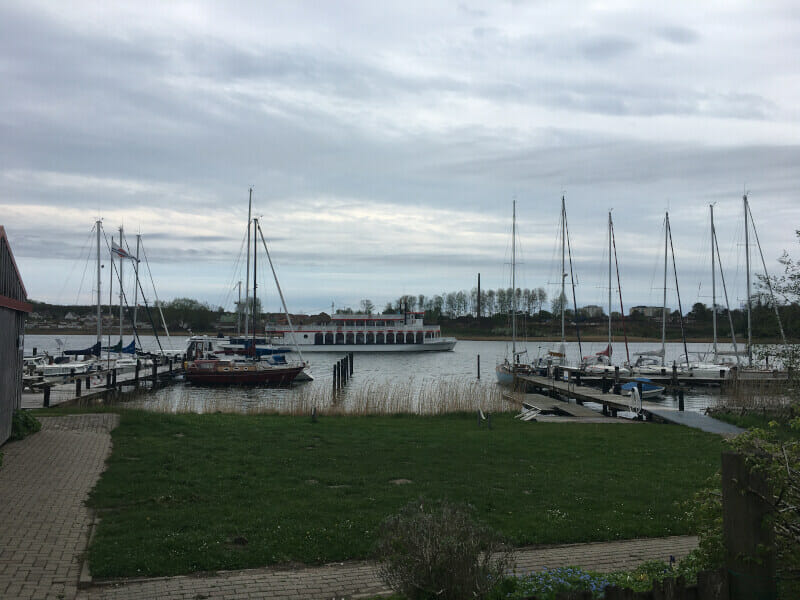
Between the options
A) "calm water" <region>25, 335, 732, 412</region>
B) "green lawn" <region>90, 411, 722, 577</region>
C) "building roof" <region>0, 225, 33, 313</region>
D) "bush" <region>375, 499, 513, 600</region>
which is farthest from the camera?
"calm water" <region>25, 335, 732, 412</region>

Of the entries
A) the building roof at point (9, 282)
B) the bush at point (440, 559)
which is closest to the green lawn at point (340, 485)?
the bush at point (440, 559)

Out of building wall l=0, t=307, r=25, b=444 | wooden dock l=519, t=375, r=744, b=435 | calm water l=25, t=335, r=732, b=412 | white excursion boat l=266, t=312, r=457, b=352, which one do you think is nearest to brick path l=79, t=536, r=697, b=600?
building wall l=0, t=307, r=25, b=444

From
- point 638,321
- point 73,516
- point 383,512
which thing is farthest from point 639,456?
point 638,321

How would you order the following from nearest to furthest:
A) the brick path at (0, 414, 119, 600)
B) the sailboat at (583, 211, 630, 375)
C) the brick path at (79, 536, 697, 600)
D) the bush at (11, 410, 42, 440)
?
the brick path at (79, 536, 697, 600) < the brick path at (0, 414, 119, 600) < the bush at (11, 410, 42, 440) < the sailboat at (583, 211, 630, 375)

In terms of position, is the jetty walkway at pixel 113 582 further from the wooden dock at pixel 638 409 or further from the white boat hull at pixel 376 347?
the white boat hull at pixel 376 347

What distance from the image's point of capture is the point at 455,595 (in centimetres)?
454

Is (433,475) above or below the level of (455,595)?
below

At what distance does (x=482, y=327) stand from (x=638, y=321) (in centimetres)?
3639

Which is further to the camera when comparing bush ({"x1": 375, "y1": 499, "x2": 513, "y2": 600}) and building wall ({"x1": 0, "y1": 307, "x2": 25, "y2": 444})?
building wall ({"x1": 0, "y1": 307, "x2": 25, "y2": 444})

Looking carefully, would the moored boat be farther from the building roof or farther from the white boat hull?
the white boat hull

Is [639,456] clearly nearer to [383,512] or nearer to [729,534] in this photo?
[383,512]

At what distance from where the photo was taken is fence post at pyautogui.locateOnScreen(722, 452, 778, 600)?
157 inches

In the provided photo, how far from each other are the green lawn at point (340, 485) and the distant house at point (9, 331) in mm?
2425

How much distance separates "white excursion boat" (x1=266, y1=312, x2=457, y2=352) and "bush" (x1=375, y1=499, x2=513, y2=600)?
93.0 meters
